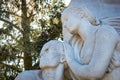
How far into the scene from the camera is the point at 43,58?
4453mm

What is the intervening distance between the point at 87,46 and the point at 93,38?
0.11m

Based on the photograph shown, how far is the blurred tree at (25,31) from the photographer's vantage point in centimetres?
1104

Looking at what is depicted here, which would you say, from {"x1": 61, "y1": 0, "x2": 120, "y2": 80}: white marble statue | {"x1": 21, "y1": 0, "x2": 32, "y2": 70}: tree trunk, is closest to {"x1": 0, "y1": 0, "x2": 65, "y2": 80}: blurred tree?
{"x1": 21, "y1": 0, "x2": 32, "y2": 70}: tree trunk

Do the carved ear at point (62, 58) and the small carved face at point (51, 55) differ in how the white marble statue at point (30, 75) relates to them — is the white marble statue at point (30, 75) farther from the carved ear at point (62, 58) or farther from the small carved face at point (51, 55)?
the carved ear at point (62, 58)

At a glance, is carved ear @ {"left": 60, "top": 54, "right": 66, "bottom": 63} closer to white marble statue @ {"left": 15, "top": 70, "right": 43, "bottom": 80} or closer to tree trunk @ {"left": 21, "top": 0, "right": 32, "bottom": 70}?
white marble statue @ {"left": 15, "top": 70, "right": 43, "bottom": 80}

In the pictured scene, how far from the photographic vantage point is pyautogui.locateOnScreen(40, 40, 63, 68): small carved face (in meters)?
4.37

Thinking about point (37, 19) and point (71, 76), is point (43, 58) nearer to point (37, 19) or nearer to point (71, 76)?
point (71, 76)

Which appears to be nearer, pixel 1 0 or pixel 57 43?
pixel 57 43

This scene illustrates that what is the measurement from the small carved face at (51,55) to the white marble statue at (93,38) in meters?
0.12

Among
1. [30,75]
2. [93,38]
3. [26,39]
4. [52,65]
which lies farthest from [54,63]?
[26,39]

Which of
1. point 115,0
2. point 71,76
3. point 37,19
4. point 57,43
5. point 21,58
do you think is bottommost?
point 21,58

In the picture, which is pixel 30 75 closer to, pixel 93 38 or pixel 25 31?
pixel 93 38

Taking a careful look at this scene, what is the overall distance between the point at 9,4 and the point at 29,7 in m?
0.65

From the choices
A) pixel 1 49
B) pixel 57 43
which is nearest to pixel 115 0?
pixel 57 43
